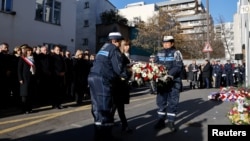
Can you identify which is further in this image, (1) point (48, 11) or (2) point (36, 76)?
(1) point (48, 11)

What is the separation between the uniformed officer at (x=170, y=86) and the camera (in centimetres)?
760

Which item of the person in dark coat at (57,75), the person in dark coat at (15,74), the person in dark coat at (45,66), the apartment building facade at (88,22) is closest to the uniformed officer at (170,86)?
the person in dark coat at (57,75)

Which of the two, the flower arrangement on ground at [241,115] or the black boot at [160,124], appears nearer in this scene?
the flower arrangement on ground at [241,115]

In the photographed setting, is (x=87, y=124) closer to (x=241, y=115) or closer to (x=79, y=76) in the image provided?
(x=241, y=115)

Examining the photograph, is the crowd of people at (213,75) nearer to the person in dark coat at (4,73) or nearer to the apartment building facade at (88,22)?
the person in dark coat at (4,73)

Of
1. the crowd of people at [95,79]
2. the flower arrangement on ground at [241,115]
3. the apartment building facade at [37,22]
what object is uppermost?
the apartment building facade at [37,22]

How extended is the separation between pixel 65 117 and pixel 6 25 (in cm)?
1216

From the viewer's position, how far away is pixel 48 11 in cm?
2336

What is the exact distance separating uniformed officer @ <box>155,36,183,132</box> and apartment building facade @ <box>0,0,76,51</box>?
1382 cm

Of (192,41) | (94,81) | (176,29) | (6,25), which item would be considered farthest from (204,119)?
(192,41)

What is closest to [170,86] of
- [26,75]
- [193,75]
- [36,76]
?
[26,75]

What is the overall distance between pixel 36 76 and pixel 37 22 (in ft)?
39.1

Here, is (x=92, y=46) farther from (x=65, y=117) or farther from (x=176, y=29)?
(x=65, y=117)

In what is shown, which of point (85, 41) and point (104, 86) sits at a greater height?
point (85, 41)
